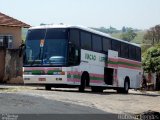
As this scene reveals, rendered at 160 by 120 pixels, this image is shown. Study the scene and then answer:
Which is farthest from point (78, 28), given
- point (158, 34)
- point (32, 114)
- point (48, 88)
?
point (158, 34)

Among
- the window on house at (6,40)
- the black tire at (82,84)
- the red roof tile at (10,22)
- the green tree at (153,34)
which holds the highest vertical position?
the green tree at (153,34)

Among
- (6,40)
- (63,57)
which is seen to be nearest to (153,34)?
(6,40)

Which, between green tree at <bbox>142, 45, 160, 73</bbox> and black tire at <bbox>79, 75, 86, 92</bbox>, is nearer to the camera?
black tire at <bbox>79, 75, 86, 92</bbox>

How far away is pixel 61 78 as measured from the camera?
25.2 metres

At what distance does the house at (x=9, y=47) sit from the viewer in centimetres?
3941

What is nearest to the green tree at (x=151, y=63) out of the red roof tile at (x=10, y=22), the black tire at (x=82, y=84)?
the red roof tile at (x=10, y=22)

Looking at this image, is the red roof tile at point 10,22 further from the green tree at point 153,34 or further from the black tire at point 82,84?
the green tree at point 153,34

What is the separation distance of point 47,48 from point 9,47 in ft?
67.6

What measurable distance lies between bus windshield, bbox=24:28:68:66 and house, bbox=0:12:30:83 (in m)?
13.5

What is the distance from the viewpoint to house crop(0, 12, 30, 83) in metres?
39.4

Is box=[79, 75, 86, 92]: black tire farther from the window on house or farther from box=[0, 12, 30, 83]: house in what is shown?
the window on house

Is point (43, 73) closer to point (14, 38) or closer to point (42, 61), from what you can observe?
point (42, 61)

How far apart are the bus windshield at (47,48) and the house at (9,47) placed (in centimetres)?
1352

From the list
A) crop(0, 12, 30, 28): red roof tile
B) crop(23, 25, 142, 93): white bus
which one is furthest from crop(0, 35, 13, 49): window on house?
crop(23, 25, 142, 93): white bus
